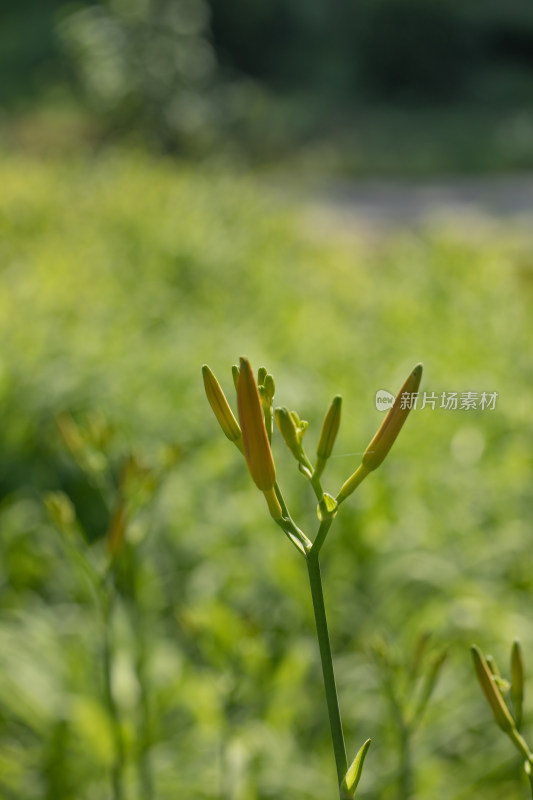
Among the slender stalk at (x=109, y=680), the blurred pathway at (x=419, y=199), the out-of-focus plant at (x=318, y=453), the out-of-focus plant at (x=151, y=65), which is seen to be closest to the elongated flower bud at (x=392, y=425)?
the out-of-focus plant at (x=318, y=453)

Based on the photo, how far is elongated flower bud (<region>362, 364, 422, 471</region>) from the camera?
0.33 meters

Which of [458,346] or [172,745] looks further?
[458,346]

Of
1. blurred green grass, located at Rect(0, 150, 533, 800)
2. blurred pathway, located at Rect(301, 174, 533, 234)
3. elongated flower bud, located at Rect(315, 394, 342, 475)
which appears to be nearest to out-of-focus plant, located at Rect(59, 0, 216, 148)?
blurred pathway, located at Rect(301, 174, 533, 234)

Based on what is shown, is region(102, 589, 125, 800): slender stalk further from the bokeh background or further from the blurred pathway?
the blurred pathway

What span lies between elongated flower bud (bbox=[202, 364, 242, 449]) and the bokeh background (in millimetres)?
58

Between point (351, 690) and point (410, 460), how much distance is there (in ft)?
2.12

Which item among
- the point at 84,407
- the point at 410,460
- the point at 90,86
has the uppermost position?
the point at 90,86

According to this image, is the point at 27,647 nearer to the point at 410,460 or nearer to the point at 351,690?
the point at 351,690

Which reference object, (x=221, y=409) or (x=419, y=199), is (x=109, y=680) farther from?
(x=419, y=199)

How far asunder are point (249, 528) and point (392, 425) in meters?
1.27

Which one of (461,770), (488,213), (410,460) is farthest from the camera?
(488,213)

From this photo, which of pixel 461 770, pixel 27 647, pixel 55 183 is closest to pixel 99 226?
pixel 55 183

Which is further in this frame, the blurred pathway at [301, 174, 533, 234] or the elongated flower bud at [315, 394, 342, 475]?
the blurred pathway at [301, 174, 533, 234]

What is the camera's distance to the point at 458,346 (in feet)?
8.16
